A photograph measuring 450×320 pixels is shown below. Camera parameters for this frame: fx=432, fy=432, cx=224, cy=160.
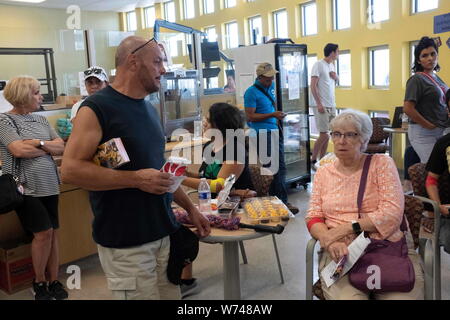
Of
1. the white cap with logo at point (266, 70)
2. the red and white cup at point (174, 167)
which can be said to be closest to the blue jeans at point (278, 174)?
the white cap with logo at point (266, 70)

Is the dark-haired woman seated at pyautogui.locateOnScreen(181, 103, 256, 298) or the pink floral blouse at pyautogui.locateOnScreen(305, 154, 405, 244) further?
the dark-haired woman seated at pyautogui.locateOnScreen(181, 103, 256, 298)

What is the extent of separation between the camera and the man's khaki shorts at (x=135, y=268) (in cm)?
157

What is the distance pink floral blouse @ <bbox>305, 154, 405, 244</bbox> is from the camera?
193cm

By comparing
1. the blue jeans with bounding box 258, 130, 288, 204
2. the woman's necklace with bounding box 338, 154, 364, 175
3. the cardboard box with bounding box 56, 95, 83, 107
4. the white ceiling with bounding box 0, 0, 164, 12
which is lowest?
the blue jeans with bounding box 258, 130, 288, 204

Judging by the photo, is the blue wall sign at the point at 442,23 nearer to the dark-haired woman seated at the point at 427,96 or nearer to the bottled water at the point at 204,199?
the dark-haired woman seated at the point at 427,96

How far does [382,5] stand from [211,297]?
17.1ft

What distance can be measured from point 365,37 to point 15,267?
566cm

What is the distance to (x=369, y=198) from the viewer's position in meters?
1.99

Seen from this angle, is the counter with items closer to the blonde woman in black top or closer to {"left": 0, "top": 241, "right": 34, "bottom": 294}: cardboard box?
{"left": 0, "top": 241, "right": 34, "bottom": 294}: cardboard box

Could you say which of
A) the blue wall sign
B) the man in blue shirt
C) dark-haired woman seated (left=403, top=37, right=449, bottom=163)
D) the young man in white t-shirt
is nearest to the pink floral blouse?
dark-haired woman seated (left=403, top=37, right=449, bottom=163)

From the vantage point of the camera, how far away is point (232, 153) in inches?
100

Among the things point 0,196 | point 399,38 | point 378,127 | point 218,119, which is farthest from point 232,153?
point 399,38

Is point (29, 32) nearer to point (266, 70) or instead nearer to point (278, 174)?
point (266, 70)

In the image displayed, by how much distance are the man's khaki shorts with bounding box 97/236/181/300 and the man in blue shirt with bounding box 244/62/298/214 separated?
2695 mm
